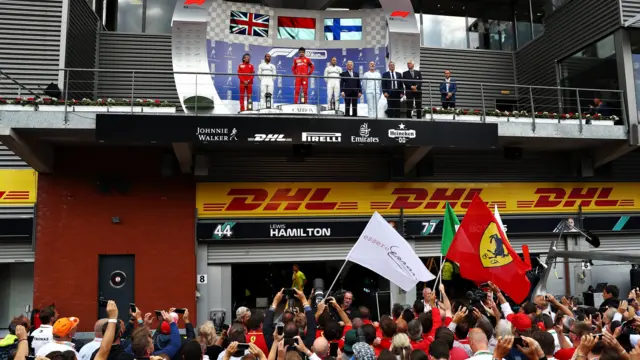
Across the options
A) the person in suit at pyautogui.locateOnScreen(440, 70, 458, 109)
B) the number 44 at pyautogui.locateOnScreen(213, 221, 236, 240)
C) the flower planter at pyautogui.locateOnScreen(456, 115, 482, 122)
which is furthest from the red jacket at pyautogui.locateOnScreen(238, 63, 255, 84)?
the flower planter at pyautogui.locateOnScreen(456, 115, 482, 122)

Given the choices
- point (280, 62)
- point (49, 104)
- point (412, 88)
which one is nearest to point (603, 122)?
point (412, 88)

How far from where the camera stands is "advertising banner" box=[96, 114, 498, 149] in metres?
13.2

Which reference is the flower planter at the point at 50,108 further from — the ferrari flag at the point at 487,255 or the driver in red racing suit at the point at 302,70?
the ferrari flag at the point at 487,255

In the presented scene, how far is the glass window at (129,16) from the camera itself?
1792 cm

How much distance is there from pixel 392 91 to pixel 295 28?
3858mm

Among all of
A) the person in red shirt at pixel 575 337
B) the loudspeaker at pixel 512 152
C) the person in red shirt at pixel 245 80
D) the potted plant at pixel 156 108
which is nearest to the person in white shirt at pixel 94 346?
the person in red shirt at pixel 575 337

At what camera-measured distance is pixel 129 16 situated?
18.0m

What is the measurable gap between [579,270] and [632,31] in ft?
25.2

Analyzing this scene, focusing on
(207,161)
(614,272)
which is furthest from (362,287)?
(614,272)

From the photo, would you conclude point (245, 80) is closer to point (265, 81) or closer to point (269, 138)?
point (265, 81)

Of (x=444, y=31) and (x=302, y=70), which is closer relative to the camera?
(x=302, y=70)

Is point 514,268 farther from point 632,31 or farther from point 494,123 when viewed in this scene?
point 632,31

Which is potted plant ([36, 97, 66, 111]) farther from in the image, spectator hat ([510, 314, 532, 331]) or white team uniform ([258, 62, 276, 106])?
spectator hat ([510, 314, 532, 331])

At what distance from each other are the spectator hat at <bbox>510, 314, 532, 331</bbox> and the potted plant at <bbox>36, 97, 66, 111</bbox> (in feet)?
38.6
